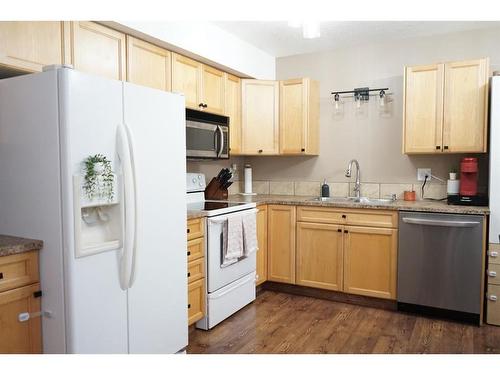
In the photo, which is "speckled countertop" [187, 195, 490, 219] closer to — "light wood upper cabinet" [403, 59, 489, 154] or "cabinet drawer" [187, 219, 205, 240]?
"cabinet drawer" [187, 219, 205, 240]

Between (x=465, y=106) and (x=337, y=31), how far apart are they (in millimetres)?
1230

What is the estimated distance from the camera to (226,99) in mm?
3693

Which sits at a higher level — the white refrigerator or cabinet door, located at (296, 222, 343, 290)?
the white refrigerator

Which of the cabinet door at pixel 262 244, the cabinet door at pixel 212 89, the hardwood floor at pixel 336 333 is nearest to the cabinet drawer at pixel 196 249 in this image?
the hardwood floor at pixel 336 333

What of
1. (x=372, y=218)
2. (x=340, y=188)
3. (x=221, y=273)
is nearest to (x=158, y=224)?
(x=221, y=273)

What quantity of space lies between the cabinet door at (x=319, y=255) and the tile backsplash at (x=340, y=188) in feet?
2.20

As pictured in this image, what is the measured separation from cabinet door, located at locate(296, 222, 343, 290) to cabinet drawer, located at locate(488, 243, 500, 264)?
110 cm

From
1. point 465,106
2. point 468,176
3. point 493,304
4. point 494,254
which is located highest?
point 465,106

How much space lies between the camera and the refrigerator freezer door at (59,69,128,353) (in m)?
1.77

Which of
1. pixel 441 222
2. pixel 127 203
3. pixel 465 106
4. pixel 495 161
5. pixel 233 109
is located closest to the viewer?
pixel 127 203

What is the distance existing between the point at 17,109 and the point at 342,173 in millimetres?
2956

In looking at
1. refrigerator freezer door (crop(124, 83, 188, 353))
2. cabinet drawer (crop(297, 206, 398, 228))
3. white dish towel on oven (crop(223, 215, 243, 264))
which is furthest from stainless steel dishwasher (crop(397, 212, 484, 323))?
refrigerator freezer door (crop(124, 83, 188, 353))

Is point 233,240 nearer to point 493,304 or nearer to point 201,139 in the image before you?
point 201,139

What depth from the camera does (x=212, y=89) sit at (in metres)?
3.49
